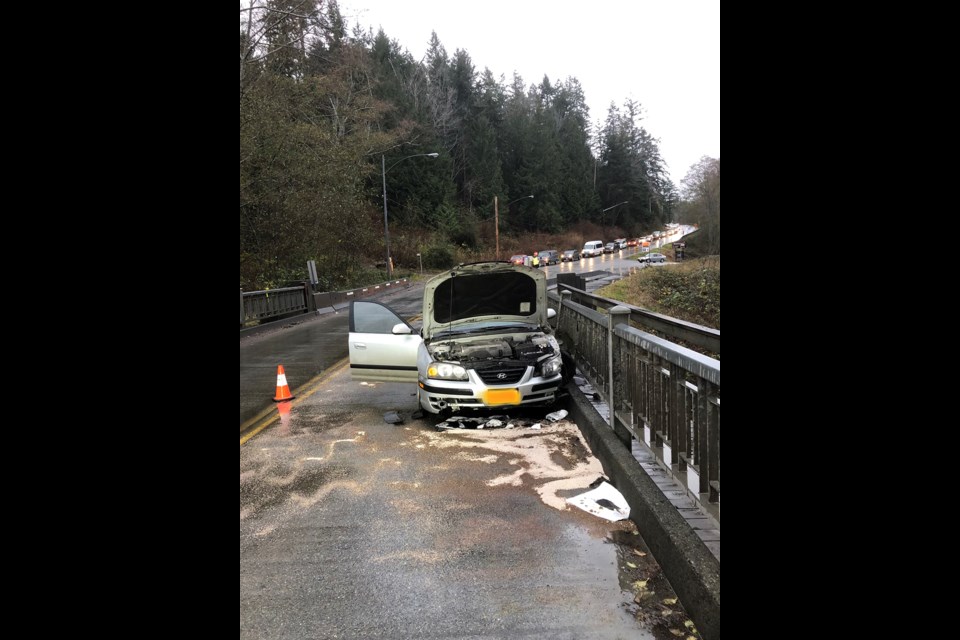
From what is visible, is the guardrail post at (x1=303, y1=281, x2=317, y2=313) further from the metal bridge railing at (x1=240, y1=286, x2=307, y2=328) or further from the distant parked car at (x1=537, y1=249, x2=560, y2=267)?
the distant parked car at (x1=537, y1=249, x2=560, y2=267)

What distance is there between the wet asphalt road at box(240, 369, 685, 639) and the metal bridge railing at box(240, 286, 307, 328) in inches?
503

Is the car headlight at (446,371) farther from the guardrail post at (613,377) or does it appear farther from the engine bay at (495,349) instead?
the guardrail post at (613,377)

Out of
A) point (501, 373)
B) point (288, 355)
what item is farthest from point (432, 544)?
point (288, 355)

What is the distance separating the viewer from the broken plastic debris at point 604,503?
4477mm

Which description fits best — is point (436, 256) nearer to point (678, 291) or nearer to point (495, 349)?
point (678, 291)

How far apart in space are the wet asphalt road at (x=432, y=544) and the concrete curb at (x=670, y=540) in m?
0.11

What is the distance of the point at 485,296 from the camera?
834 cm

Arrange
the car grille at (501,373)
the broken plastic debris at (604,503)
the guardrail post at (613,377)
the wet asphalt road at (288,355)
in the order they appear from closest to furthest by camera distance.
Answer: the broken plastic debris at (604,503) < the guardrail post at (613,377) < the car grille at (501,373) < the wet asphalt road at (288,355)

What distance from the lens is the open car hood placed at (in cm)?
808

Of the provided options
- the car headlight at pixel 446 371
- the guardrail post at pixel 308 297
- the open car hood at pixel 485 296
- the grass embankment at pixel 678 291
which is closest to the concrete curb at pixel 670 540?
the car headlight at pixel 446 371
